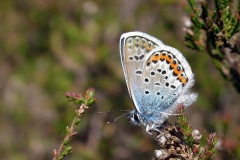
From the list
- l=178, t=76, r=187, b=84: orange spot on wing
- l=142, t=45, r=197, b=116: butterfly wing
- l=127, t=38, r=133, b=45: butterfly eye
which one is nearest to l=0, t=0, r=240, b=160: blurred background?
l=142, t=45, r=197, b=116: butterfly wing

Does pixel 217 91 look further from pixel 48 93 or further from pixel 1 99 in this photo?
pixel 1 99

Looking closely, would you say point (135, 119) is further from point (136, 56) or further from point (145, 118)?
point (136, 56)

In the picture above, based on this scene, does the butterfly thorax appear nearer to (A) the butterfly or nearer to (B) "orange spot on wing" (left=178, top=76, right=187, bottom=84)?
(A) the butterfly

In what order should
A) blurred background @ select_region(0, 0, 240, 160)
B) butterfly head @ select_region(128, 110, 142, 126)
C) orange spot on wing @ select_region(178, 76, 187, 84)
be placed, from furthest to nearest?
blurred background @ select_region(0, 0, 240, 160) → butterfly head @ select_region(128, 110, 142, 126) → orange spot on wing @ select_region(178, 76, 187, 84)

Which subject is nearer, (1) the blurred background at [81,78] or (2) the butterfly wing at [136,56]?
(2) the butterfly wing at [136,56]

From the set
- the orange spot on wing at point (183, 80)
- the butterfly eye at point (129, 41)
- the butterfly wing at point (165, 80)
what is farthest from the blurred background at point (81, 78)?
the butterfly eye at point (129, 41)

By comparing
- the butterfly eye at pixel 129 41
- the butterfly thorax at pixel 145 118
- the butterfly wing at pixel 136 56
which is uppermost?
the butterfly eye at pixel 129 41

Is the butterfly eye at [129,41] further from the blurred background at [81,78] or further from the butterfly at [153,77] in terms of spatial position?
the blurred background at [81,78]
